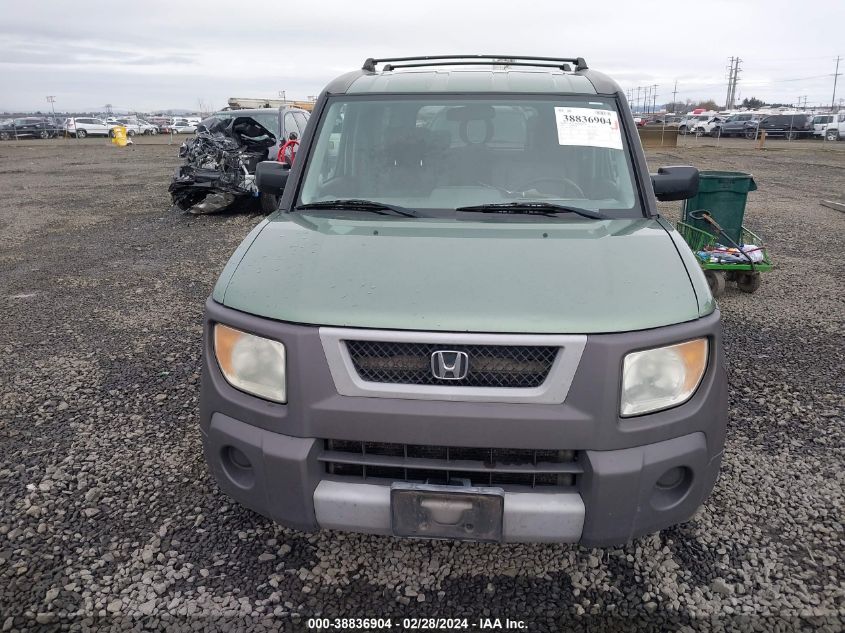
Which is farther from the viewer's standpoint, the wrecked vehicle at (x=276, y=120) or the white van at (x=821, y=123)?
the white van at (x=821, y=123)

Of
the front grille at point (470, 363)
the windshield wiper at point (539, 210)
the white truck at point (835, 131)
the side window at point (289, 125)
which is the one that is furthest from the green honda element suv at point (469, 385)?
the white truck at point (835, 131)

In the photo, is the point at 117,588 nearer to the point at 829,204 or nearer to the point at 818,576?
the point at 818,576

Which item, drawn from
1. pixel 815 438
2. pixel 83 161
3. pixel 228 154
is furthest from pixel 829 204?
pixel 83 161

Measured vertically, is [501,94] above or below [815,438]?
above

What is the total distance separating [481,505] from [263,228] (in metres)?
1.57

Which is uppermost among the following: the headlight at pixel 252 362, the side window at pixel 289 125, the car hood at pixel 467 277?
the side window at pixel 289 125

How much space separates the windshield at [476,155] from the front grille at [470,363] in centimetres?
105

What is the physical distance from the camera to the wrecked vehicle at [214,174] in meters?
10.8

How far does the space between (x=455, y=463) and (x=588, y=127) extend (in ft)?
6.18

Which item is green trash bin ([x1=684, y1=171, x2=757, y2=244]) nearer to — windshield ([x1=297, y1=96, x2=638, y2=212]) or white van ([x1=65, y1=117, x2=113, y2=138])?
windshield ([x1=297, y1=96, x2=638, y2=212])

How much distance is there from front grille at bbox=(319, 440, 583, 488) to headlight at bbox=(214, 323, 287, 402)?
284 millimetres

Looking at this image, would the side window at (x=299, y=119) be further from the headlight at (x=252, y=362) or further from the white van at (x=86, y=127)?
the white van at (x=86, y=127)

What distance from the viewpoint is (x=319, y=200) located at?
10.00 ft

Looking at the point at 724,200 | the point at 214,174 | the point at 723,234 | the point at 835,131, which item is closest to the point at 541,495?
the point at 723,234
